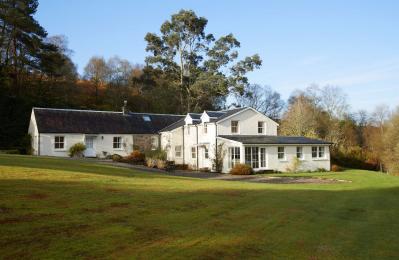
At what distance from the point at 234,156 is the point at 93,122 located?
17.8 meters

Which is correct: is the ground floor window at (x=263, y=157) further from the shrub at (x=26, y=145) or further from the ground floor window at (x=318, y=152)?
the shrub at (x=26, y=145)

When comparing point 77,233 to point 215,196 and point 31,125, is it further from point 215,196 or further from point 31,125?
point 31,125

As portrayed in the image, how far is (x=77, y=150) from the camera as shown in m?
40.2

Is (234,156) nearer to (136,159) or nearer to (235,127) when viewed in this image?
(235,127)

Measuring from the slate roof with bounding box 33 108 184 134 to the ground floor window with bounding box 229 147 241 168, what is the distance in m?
14.2

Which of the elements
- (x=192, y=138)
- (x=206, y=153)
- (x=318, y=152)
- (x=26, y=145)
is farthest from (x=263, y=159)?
(x=26, y=145)

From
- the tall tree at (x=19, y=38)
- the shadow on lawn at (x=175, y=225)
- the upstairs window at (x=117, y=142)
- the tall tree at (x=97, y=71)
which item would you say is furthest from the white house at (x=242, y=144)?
the tall tree at (x=97, y=71)

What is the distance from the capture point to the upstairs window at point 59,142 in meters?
40.4

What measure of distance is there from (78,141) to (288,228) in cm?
3491

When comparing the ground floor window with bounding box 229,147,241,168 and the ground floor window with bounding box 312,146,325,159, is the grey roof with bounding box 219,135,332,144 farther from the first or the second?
the ground floor window with bounding box 229,147,241,168

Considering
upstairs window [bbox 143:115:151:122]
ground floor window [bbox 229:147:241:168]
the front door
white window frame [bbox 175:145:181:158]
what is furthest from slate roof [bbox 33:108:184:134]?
ground floor window [bbox 229:147:241:168]

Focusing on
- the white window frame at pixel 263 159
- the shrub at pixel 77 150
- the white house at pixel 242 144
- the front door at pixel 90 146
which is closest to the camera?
the white house at pixel 242 144

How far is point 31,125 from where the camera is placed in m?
43.2

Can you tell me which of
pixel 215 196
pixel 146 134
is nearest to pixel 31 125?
pixel 146 134
